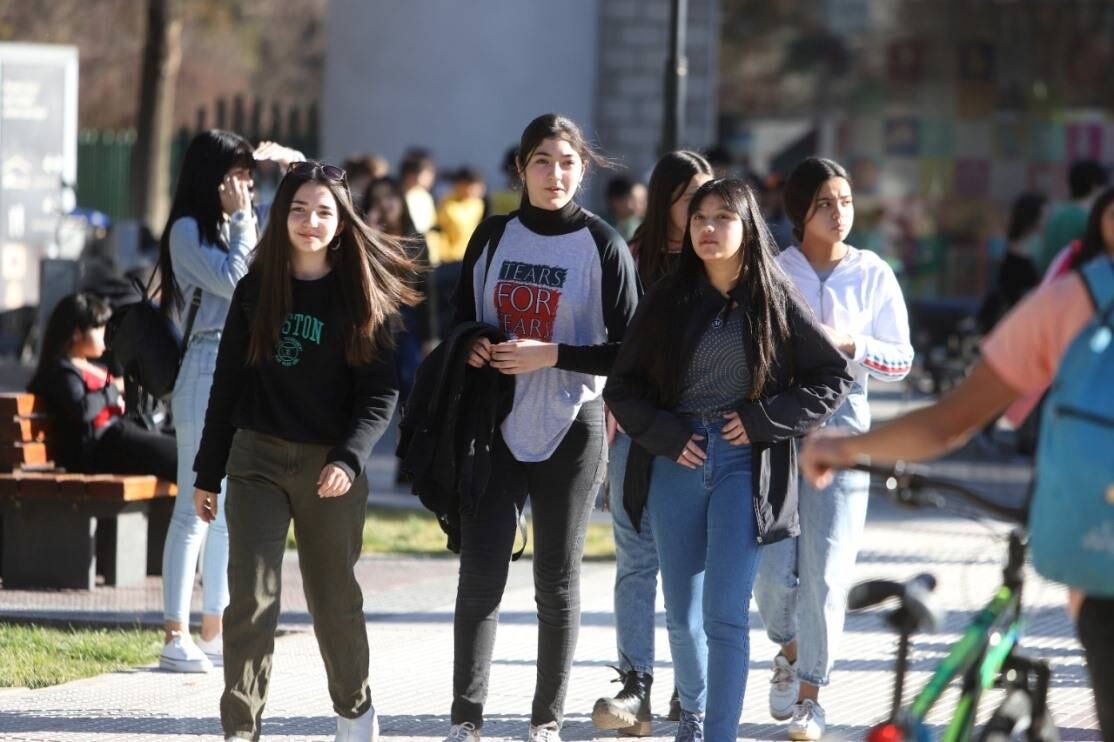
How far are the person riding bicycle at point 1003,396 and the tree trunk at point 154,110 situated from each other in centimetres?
2110

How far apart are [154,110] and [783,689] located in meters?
19.6

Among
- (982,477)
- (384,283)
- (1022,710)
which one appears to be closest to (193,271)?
(384,283)

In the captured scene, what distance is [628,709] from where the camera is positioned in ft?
20.5

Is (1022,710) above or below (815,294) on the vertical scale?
below

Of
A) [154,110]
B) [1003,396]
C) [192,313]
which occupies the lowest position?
[192,313]

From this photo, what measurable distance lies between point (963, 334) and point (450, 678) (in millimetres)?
12576

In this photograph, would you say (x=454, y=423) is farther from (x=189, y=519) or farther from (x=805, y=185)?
(x=189, y=519)

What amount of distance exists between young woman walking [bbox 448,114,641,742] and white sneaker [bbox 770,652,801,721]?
100cm

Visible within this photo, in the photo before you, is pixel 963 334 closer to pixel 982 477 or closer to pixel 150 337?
pixel 982 477

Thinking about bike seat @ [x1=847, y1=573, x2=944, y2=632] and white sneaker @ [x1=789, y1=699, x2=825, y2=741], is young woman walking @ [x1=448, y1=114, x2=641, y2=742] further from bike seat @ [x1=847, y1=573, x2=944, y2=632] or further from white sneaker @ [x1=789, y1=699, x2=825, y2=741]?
bike seat @ [x1=847, y1=573, x2=944, y2=632]

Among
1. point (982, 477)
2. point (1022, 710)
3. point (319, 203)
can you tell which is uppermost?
point (319, 203)

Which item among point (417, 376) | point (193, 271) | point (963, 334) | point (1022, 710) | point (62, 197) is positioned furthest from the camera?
point (963, 334)

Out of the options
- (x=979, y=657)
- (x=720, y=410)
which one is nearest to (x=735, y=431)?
(x=720, y=410)

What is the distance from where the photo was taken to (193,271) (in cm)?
686
